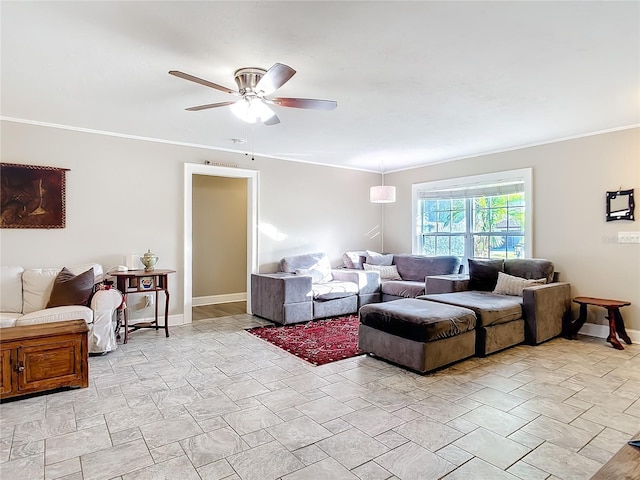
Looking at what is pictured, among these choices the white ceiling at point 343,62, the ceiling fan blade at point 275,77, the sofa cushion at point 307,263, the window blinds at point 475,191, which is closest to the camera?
the white ceiling at point 343,62

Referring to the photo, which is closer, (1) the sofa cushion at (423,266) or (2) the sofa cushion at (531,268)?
(2) the sofa cushion at (531,268)

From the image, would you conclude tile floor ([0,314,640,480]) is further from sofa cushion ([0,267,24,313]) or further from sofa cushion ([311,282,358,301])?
sofa cushion ([311,282,358,301])

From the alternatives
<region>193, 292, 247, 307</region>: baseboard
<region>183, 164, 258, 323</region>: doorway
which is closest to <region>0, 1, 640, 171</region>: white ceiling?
<region>183, 164, 258, 323</region>: doorway

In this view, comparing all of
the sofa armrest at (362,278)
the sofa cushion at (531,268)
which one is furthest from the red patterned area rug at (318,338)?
the sofa cushion at (531,268)

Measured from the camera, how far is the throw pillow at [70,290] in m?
3.80

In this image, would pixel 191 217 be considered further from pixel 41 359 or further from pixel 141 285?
pixel 41 359

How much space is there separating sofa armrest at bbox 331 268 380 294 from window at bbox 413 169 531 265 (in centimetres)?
128

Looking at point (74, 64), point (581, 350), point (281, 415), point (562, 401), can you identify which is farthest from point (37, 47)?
point (581, 350)

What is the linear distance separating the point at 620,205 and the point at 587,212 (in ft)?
1.14

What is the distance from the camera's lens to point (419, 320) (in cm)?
333

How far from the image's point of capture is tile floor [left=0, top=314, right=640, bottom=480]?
6.68ft

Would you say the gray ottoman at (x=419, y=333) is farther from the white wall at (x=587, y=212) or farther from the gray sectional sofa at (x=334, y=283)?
the white wall at (x=587, y=212)

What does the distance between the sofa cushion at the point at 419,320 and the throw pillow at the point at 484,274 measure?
1533 mm

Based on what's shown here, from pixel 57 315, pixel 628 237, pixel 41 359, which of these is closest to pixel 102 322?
pixel 57 315
